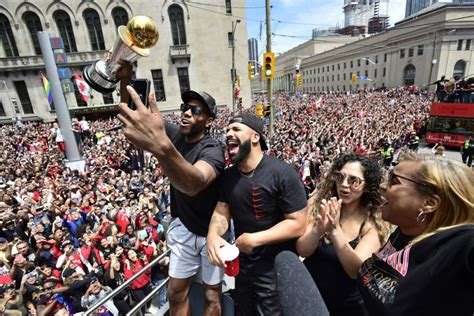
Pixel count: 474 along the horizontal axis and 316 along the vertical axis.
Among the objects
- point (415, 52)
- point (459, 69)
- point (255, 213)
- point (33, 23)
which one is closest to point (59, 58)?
point (255, 213)

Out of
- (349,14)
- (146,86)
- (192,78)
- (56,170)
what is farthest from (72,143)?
(349,14)

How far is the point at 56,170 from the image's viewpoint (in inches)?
445

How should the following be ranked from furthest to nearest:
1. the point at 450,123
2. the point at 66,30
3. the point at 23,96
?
the point at 23,96, the point at 66,30, the point at 450,123

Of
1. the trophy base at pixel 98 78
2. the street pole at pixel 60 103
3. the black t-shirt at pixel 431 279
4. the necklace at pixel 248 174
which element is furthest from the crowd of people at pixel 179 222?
the street pole at pixel 60 103

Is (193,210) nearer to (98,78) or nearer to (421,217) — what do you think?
(98,78)

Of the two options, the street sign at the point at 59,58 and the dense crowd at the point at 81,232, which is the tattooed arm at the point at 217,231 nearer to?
the dense crowd at the point at 81,232

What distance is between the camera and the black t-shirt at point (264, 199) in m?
1.82

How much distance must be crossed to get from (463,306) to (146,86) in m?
1.86

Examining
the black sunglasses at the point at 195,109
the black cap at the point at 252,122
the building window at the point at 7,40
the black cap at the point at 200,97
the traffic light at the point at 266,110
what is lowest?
the traffic light at the point at 266,110

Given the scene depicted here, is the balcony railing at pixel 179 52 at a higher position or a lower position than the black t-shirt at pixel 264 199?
higher

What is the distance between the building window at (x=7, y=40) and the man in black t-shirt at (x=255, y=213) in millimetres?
39970

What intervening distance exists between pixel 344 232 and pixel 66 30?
125 ft

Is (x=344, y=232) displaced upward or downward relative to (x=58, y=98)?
downward

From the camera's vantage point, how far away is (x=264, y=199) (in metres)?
1.84
